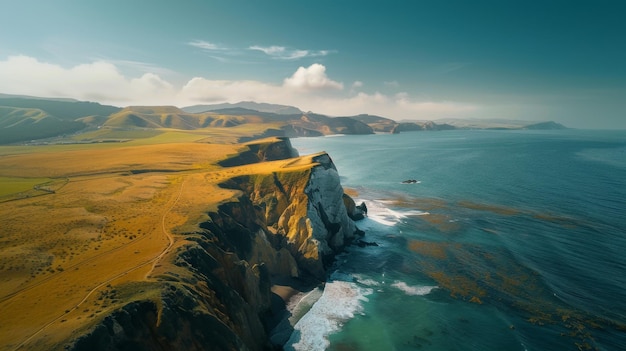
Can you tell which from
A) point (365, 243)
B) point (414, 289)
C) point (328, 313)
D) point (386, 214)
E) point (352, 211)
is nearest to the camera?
point (328, 313)

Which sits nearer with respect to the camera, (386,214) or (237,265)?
(237,265)

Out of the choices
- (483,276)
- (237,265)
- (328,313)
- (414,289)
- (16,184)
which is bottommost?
(328,313)

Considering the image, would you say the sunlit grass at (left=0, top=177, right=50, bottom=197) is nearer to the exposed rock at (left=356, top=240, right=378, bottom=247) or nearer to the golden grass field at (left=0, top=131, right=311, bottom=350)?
the golden grass field at (left=0, top=131, right=311, bottom=350)

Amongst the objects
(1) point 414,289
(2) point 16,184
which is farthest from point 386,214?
(2) point 16,184

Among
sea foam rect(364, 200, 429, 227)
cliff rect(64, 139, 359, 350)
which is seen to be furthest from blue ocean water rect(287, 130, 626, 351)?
cliff rect(64, 139, 359, 350)

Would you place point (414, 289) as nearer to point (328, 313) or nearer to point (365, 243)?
point (328, 313)

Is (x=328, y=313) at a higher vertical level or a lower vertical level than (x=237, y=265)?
lower

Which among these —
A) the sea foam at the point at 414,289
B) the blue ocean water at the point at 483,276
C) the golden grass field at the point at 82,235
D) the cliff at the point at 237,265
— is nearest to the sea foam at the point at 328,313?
the blue ocean water at the point at 483,276

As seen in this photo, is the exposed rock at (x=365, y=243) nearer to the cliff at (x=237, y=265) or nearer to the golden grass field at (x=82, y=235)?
the cliff at (x=237, y=265)
